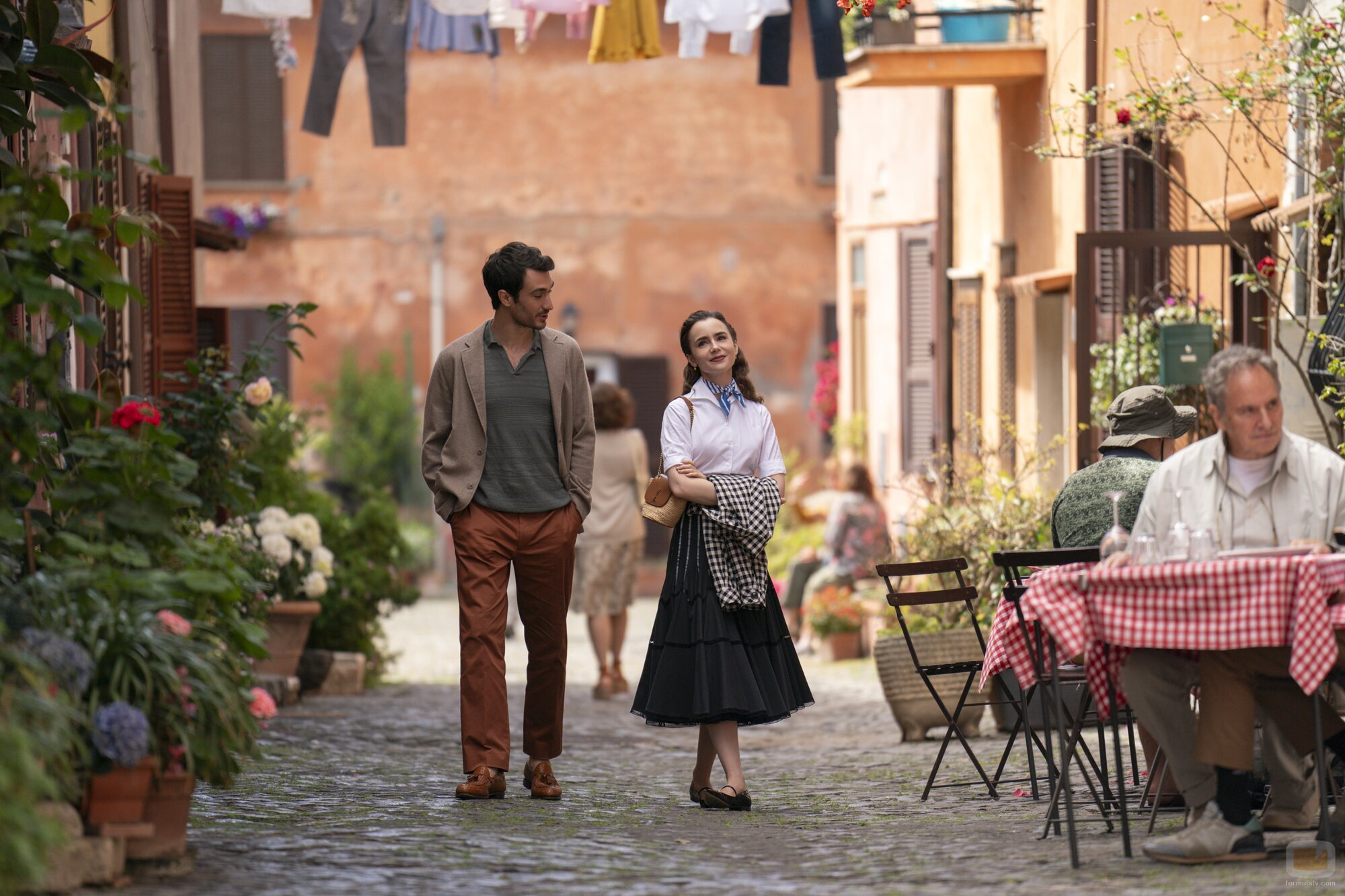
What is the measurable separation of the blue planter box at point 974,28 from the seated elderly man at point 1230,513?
7.88 m

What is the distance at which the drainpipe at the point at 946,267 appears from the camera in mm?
15484

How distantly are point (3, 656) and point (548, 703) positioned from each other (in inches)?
105

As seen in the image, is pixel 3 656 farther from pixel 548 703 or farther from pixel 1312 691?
pixel 1312 691

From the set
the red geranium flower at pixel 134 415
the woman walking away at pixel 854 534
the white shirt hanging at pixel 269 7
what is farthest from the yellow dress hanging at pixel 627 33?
the red geranium flower at pixel 134 415

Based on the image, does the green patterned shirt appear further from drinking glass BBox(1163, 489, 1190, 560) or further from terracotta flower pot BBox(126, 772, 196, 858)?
terracotta flower pot BBox(126, 772, 196, 858)

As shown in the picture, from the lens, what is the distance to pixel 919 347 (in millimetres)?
16359

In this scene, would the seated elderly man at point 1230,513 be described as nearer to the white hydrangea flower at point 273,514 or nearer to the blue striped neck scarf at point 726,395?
the blue striped neck scarf at point 726,395

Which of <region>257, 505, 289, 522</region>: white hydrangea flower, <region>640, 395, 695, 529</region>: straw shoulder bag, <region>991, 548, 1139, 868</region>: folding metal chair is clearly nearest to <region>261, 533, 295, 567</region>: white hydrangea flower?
<region>257, 505, 289, 522</region>: white hydrangea flower

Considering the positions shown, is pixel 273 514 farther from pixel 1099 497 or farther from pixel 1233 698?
pixel 1233 698

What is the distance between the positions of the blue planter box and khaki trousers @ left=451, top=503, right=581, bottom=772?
7146mm

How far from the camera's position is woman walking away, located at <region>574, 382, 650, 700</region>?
38.9ft

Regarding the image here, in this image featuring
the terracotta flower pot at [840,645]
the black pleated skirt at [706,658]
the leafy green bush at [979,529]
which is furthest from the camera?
the terracotta flower pot at [840,645]

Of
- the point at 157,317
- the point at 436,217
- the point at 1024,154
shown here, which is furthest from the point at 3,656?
the point at 436,217

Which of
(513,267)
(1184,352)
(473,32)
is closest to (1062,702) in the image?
(513,267)
